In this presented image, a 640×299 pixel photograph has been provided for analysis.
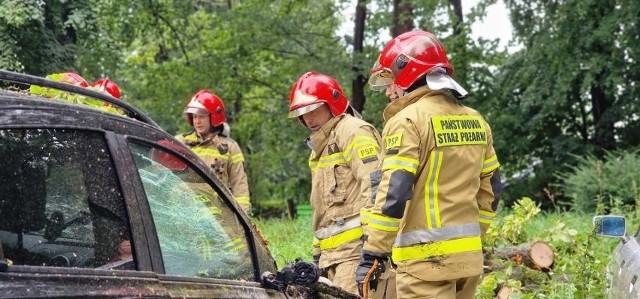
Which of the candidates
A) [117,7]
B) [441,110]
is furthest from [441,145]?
[117,7]

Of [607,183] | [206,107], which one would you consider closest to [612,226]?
[206,107]

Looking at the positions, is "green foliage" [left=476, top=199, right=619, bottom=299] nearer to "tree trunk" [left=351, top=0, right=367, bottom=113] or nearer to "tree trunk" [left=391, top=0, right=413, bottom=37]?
"tree trunk" [left=391, top=0, right=413, bottom=37]

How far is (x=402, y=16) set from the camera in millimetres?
16766

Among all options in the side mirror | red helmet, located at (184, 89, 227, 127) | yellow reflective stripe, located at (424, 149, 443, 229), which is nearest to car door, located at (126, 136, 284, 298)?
yellow reflective stripe, located at (424, 149, 443, 229)

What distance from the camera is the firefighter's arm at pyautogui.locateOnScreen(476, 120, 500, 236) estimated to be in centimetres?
469

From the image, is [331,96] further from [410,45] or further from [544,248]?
[544,248]

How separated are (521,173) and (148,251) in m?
17.7

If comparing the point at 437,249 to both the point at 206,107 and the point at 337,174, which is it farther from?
the point at 206,107

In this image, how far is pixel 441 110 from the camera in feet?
14.4

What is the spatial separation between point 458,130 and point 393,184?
1.63 ft

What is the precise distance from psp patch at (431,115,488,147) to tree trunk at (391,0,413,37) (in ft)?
40.8

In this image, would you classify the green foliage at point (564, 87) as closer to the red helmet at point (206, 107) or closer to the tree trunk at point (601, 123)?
the tree trunk at point (601, 123)

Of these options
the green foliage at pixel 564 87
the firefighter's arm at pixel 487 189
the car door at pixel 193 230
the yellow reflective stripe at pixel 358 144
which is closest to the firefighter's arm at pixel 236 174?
the yellow reflective stripe at pixel 358 144

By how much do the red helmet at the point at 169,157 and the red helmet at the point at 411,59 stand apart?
5.28ft
